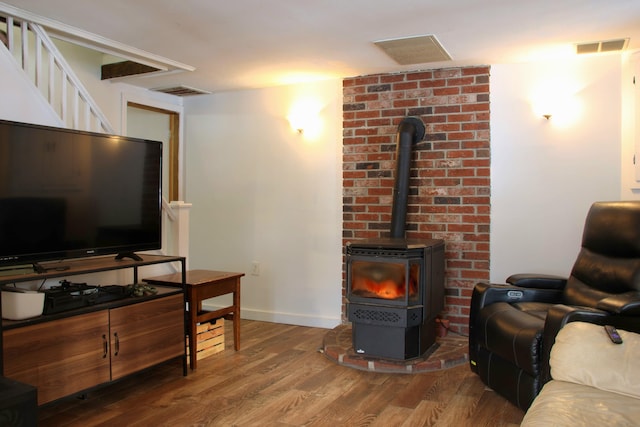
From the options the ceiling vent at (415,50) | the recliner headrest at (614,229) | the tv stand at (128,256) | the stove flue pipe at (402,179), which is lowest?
the tv stand at (128,256)

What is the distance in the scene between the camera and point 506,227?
3.85 metres

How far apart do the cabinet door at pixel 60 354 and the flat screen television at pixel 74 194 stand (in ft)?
1.13

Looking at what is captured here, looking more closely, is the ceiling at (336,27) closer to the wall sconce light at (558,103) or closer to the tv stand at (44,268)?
the wall sconce light at (558,103)

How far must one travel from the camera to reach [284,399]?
2908mm

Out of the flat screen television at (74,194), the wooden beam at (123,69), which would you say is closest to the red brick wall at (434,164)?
the wooden beam at (123,69)

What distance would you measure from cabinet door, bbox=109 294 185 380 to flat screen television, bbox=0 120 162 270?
0.36 m

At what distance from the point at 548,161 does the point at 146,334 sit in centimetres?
297

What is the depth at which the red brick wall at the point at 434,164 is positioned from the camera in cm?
392

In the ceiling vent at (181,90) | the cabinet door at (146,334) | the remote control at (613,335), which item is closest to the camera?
the remote control at (613,335)

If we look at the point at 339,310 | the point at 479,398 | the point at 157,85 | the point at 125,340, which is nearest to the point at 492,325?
the point at 479,398

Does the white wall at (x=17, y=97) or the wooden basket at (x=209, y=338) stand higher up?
the white wall at (x=17, y=97)

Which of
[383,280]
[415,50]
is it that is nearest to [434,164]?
[415,50]

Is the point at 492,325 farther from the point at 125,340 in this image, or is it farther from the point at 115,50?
the point at 115,50

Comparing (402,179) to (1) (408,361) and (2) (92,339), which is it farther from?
(2) (92,339)
